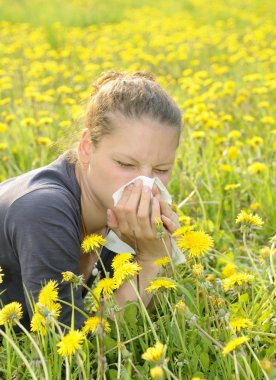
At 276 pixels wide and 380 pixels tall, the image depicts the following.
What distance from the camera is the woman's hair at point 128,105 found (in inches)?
76.4

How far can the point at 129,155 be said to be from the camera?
186 centimetres

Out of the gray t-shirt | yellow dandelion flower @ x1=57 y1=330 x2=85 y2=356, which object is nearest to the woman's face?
the gray t-shirt

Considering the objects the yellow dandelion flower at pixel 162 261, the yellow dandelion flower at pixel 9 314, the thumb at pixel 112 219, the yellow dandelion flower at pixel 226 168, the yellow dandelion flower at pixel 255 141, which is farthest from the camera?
the yellow dandelion flower at pixel 255 141

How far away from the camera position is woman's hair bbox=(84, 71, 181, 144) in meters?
1.94

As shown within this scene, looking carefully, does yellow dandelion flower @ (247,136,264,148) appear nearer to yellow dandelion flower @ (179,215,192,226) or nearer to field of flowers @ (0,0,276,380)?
field of flowers @ (0,0,276,380)

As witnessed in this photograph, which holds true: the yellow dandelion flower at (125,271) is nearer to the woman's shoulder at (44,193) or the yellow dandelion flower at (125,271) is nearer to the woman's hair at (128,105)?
the woman's shoulder at (44,193)

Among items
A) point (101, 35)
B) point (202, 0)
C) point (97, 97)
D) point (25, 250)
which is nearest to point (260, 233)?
point (97, 97)

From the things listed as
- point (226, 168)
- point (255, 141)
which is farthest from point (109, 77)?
point (255, 141)

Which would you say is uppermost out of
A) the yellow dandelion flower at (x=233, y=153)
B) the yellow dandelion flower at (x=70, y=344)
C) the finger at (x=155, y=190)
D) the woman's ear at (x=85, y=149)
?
the woman's ear at (x=85, y=149)

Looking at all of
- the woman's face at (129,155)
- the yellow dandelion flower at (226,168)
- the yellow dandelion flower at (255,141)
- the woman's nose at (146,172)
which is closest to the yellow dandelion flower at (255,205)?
the yellow dandelion flower at (226,168)

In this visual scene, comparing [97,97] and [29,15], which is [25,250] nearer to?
[97,97]

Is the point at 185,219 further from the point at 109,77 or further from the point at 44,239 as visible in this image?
the point at 44,239

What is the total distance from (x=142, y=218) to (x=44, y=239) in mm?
263

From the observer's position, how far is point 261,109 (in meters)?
4.33
